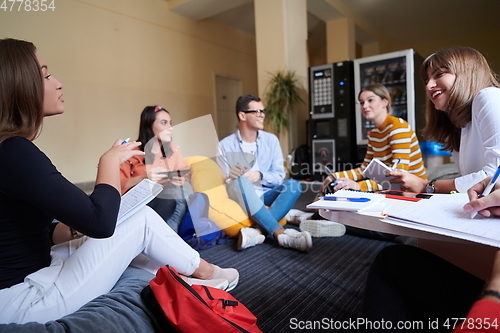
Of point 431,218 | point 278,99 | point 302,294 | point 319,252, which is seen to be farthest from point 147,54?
point 431,218

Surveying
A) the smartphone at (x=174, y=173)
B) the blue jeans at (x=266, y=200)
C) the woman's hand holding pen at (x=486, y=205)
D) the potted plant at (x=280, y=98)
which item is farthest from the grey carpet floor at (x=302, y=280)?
the potted plant at (x=280, y=98)

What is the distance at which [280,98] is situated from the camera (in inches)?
159

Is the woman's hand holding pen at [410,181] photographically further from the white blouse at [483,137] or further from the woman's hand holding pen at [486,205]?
the woman's hand holding pen at [486,205]

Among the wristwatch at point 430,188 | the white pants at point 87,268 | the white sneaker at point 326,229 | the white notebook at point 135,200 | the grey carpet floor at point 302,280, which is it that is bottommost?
the grey carpet floor at point 302,280

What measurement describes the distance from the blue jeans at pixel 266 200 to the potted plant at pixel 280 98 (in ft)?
6.06

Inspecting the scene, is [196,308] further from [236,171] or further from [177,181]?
[236,171]

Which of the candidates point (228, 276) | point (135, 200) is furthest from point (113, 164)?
point (228, 276)

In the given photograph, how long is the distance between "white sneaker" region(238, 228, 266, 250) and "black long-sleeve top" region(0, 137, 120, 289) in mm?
1145

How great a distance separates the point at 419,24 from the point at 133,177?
634cm

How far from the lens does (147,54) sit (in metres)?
4.70

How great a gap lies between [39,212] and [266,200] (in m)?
1.64

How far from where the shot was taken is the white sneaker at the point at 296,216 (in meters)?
2.38

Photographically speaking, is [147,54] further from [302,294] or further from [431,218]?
[431,218]

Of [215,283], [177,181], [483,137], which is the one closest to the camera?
[483,137]
